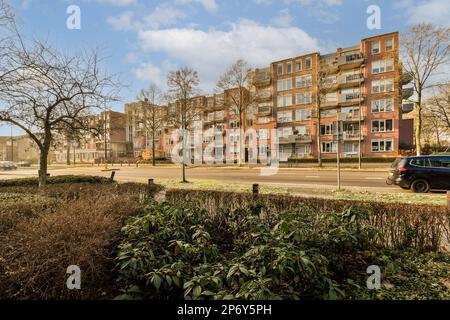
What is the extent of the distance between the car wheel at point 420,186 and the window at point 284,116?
117ft

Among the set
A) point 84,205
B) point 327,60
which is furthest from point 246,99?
point 84,205

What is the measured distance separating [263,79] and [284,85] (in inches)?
188

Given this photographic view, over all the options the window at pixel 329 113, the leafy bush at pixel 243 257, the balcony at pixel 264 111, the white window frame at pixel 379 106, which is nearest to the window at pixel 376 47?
the white window frame at pixel 379 106

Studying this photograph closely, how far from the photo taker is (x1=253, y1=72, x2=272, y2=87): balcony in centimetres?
4909

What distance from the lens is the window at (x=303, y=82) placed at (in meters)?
44.6

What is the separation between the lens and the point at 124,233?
409 cm

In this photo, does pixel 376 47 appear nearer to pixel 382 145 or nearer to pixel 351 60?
pixel 351 60

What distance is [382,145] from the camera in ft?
126

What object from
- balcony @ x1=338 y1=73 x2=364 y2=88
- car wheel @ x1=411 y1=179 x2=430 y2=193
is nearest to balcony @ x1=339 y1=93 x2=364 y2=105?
balcony @ x1=338 y1=73 x2=364 y2=88

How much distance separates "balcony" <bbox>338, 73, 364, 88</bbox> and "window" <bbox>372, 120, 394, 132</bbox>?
6.68m

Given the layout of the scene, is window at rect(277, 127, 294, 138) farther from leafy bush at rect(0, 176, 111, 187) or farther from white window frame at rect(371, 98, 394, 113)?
leafy bush at rect(0, 176, 111, 187)

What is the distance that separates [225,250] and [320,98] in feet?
106

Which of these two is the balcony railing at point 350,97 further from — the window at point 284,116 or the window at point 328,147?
the window at point 284,116

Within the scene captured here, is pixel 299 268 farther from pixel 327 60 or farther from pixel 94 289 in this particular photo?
pixel 327 60
